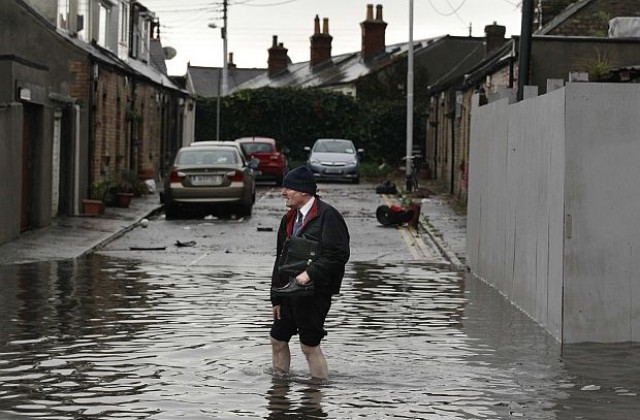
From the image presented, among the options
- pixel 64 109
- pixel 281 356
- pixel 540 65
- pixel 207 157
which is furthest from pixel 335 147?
pixel 281 356

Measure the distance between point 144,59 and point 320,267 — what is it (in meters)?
45.9

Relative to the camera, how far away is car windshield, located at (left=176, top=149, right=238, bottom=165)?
31156mm

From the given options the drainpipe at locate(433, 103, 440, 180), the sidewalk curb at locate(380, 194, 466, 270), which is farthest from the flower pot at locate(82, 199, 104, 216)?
the drainpipe at locate(433, 103, 440, 180)

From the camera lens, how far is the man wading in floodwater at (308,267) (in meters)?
9.90

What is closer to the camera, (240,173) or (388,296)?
(388,296)

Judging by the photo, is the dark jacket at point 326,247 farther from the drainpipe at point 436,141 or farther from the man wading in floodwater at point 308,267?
the drainpipe at point 436,141

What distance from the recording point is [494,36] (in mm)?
52781

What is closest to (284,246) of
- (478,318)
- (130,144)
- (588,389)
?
(588,389)

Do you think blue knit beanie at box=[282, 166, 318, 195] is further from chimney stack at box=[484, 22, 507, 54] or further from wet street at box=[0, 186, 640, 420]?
chimney stack at box=[484, 22, 507, 54]

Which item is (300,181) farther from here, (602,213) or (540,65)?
(540,65)

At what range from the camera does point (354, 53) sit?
268 ft

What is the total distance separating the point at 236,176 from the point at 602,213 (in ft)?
61.2

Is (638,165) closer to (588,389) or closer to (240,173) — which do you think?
(588,389)

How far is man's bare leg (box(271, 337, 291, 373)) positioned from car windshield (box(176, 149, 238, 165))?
2068 centimetres
